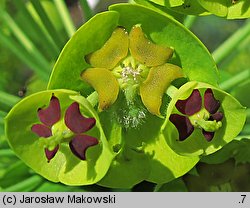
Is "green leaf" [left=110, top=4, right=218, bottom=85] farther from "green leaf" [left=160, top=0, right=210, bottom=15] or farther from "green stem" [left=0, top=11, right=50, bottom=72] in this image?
"green stem" [left=0, top=11, right=50, bottom=72]

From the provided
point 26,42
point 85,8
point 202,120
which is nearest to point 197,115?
point 202,120

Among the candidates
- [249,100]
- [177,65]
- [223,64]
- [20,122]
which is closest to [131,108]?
[177,65]

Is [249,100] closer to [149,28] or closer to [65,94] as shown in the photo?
[149,28]

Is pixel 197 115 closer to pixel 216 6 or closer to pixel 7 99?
pixel 216 6

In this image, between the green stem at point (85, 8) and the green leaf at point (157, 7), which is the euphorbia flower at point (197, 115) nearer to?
the green leaf at point (157, 7)

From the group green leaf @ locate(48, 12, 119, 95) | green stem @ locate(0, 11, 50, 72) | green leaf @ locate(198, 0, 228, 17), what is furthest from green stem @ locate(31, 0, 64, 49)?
green leaf @ locate(198, 0, 228, 17)

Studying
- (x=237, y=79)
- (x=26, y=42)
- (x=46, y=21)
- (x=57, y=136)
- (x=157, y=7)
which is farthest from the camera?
(x=26, y=42)
